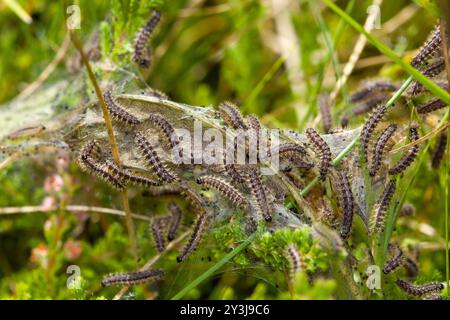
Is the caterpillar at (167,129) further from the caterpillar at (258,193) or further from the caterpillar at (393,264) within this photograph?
the caterpillar at (393,264)

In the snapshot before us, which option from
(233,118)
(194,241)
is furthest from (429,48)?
(194,241)

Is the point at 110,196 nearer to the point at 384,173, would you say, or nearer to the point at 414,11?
the point at 384,173

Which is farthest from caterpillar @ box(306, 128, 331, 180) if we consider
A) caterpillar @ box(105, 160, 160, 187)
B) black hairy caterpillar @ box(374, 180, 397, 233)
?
caterpillar @ box(105, 160, 160, 187)

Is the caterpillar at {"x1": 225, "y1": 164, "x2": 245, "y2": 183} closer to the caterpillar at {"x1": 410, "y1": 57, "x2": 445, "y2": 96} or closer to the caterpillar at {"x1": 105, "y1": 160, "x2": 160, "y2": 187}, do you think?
the caterpillar at {"x1": 105, "y1": 160, "x2": 160, "y2": 187}

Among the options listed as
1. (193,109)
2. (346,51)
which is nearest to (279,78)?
(346,51)

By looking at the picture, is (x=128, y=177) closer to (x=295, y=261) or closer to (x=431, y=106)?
(x=295, y=261)

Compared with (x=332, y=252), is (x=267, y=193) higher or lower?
higher
